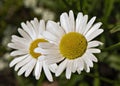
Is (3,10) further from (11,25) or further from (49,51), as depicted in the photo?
(49,51)

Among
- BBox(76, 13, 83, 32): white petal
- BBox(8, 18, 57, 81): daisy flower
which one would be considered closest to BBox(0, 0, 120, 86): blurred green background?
BBox(8, 18, 57, 81): daisy flower

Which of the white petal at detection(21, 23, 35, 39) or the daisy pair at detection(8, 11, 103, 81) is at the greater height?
the white petal at detection(21, 23, 35, 39)

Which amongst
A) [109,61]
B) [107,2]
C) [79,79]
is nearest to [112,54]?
Result: [109,61]

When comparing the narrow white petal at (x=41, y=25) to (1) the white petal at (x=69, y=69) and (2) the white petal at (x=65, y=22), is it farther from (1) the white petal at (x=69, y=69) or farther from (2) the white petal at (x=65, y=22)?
(1) the white petal at (x=69, y=69)

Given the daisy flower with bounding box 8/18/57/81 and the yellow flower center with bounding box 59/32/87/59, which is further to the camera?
the daisy flower with bounding box 8/18/57/81

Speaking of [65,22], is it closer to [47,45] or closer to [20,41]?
[47,45]

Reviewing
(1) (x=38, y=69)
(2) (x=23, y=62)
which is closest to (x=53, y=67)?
(1) (x=38, y=69)

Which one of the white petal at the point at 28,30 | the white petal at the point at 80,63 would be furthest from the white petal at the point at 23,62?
the white petal at the point at 80,63

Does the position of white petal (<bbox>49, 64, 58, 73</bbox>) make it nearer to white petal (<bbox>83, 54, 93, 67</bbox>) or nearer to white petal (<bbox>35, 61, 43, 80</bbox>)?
white petal (<bbox>35, 61, 43, 80</bbox>)
